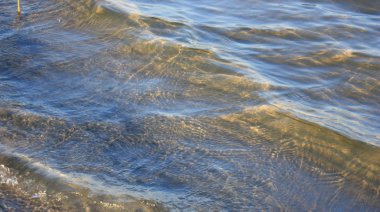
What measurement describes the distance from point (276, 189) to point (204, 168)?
0.53 metres

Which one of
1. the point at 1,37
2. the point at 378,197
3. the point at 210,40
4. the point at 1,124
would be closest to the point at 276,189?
the point at 378,197

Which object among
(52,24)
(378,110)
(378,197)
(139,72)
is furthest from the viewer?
(52,24)

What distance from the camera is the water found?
3557mm

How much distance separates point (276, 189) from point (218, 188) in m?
0.38

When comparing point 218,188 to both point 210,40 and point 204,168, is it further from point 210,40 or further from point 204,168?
point 210,40

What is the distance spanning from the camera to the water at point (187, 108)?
140 inches

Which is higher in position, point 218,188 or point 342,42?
point 342,42

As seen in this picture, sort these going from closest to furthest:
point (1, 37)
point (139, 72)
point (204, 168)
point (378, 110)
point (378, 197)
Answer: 1. point (378, 197)
2. point (204, 168)
3. point (378, 110)
4. point (139, 72)
5. point (1, 37)

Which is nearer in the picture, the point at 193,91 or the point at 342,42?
the point at 193,91

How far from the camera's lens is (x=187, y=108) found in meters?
4.70

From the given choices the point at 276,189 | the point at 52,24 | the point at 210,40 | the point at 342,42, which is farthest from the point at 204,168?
the point at 52,24

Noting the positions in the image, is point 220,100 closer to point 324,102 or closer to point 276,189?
point 324,102

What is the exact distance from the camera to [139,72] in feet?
17.9

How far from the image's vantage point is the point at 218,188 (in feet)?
11.8
